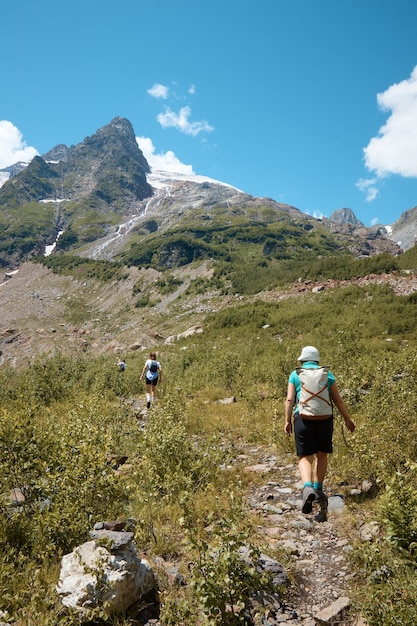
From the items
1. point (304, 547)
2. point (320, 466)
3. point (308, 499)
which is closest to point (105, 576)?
point (304, 547)

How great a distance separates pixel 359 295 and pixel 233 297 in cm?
2065

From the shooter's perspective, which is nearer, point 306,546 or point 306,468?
point 306,546

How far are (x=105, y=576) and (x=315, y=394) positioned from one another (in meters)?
3.81

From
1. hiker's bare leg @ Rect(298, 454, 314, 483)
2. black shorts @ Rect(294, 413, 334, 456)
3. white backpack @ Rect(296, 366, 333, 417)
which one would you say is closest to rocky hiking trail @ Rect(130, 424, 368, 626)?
hiker's bare leg @ Rect(298, 454, 314, 483)

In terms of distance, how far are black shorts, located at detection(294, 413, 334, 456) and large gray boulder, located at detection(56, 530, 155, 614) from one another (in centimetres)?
307

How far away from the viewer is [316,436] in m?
6.07

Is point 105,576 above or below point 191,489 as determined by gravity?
above

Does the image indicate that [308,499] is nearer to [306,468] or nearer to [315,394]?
[306,468]

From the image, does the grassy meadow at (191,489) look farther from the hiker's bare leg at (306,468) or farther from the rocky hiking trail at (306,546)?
the hiker's bare leg at (306,468)

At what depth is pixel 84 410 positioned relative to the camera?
10.5 meters

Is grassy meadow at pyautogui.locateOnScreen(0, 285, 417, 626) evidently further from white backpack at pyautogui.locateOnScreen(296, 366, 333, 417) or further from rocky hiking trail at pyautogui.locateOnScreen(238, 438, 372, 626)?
white backpack at pyautogui.locateOnScreen(296, 366, 333, 417)

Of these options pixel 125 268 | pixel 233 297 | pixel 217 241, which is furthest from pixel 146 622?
pixel 217 241

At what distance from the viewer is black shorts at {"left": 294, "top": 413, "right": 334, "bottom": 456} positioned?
6051mm

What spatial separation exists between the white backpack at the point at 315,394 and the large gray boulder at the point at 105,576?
10.6 ft
